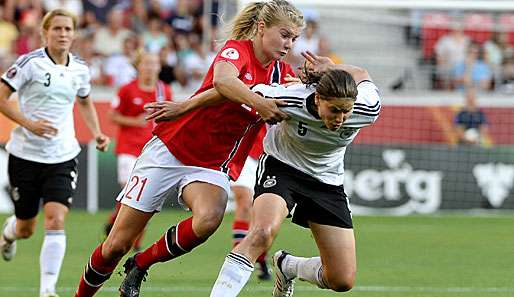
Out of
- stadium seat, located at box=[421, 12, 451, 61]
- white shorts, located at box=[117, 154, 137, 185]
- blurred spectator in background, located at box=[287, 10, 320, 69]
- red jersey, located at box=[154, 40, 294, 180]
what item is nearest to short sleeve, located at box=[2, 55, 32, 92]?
red jersey, located at box=[154, 40, 294, 180]

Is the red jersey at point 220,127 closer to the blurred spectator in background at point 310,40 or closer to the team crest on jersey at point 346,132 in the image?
the team crest on jersey at point 346,132

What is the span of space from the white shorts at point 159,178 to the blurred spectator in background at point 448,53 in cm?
1217

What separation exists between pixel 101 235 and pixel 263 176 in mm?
6619

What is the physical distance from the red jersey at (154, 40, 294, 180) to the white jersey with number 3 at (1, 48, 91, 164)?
5.99ft

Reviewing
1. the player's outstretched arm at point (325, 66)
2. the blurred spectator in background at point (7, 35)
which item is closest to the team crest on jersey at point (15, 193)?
the player's outstretched arm at point (325, 66)

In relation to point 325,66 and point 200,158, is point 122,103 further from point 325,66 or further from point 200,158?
point 325,66

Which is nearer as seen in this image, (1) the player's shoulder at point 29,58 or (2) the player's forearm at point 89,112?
(1) the player's shoulder at point 29,58

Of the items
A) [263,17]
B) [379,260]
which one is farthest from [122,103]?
[263,17]

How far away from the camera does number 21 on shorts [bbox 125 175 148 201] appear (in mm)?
7152

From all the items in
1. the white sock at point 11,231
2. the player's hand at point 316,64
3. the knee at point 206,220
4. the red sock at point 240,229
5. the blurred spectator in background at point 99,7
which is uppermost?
the player's hand at point 316,64

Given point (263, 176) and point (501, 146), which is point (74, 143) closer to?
point (263, 176)

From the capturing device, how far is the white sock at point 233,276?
20.6ft

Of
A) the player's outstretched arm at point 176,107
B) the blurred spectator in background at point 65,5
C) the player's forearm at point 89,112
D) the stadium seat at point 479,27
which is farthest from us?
the stadium seat at point 479,27

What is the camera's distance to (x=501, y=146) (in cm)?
1752
